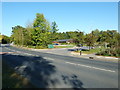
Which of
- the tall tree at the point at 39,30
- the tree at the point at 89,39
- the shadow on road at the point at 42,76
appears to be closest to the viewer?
the shadow on road at the point at 42,76

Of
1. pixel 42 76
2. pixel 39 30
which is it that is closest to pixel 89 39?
pixel 42 76

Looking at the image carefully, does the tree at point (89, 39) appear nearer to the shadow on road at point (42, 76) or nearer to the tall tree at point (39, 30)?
the shadow on road at point (42, 76)

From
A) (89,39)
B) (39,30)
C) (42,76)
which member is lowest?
(42,76)

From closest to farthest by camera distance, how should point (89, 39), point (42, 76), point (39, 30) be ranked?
point (42, 76) < point (89, 39) < point (39, 30)

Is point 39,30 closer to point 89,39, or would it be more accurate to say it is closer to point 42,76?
point 89,39

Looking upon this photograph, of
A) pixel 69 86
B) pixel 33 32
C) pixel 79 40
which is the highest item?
pixel 33 32

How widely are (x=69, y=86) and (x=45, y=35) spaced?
40524 mm

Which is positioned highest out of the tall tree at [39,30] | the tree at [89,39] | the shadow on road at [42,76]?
the tall tree at [39,30]

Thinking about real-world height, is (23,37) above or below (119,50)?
above

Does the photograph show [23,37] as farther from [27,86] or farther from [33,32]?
[27,86]

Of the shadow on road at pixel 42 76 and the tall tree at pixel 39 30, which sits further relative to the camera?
the tall tree at pixel 39 30

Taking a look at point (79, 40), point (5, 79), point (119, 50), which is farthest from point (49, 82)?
point (79, 40)

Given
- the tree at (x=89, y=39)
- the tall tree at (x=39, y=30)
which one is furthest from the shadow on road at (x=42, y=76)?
the tall tree at (x=39, y=30)

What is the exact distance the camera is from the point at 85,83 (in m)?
7.81
